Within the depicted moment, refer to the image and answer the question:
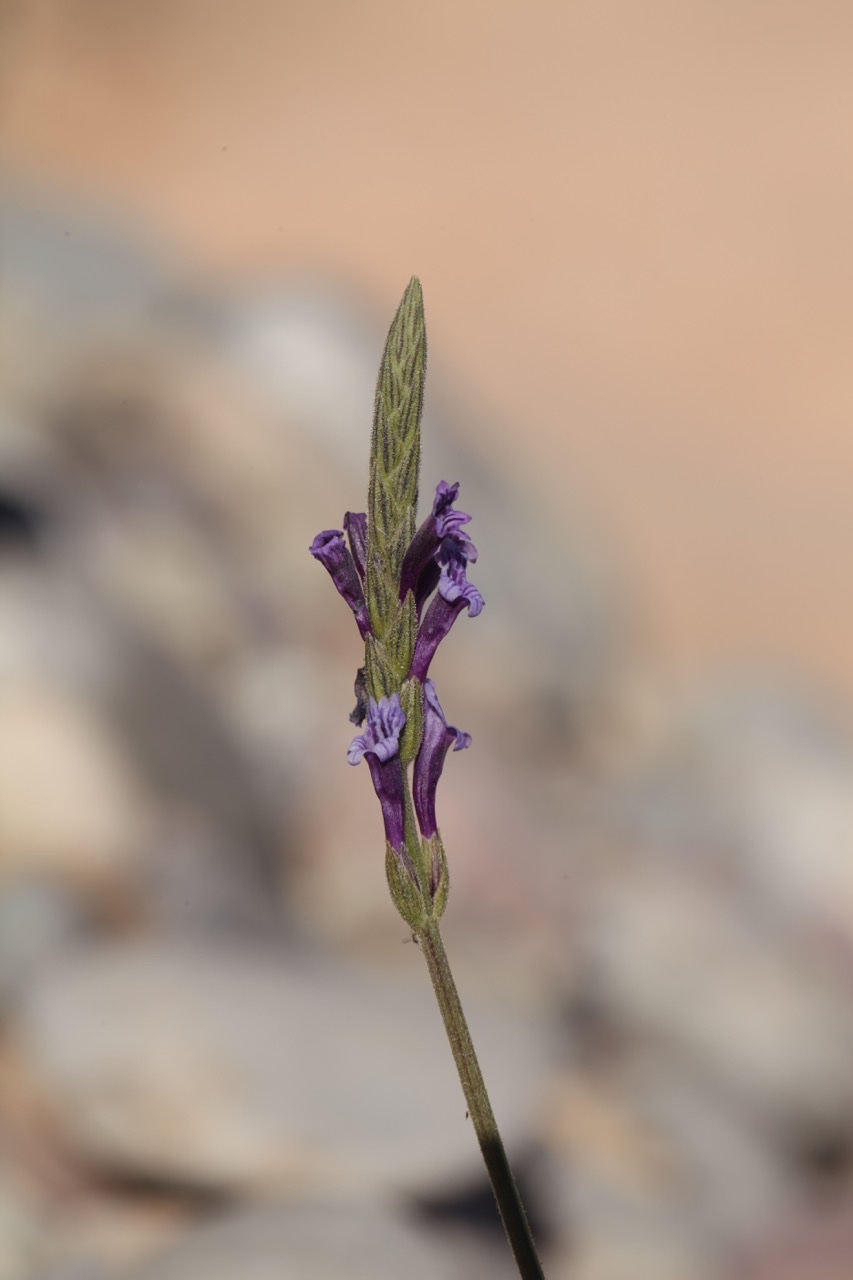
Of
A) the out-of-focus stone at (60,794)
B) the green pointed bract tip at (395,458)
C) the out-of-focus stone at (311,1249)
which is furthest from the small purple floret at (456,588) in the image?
the out-of-focus stone at (60,794)

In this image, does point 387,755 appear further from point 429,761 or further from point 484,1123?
point 484,1123

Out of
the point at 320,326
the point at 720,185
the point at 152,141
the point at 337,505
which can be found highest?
the point at 152,141

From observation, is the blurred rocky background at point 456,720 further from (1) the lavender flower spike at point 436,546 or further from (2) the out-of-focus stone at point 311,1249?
(1) the lavender flower spike at point 436,546

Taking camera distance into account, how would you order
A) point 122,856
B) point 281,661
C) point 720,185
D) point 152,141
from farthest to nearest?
point 152,141
point 720,185
point 281,661
point 122,856

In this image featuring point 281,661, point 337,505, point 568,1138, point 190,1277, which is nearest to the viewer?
point 190,1277

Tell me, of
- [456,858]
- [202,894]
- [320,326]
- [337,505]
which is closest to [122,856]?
[202,894]

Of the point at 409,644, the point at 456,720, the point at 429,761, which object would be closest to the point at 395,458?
the point at 409,644

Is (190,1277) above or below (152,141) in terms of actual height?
below

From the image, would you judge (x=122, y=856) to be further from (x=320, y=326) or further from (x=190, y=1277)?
(x=320, y=326)
